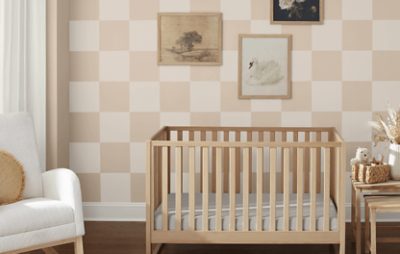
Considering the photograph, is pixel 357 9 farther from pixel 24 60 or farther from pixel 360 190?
pixel 24 60

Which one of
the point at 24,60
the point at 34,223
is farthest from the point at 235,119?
the point at 34,223

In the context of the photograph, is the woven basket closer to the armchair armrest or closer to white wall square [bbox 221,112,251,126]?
white wall square [bbox 221,112,251,126]

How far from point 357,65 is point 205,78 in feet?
3.30

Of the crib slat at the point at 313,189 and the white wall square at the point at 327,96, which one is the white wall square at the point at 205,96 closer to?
the white wall square at the point at 327,96

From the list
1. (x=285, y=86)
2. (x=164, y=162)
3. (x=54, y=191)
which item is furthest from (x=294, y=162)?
(x=54, y=191)

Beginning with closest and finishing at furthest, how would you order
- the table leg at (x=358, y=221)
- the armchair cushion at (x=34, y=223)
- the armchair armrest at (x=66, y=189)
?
1. the armchair cushion at (x=34, y=223)
2. the armchair armrest at (x=66, y=189)
3. the table leg at (x=358, y=221)

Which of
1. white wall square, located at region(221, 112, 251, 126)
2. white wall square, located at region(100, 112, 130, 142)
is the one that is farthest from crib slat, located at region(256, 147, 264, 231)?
white wall square, located at region(100, 112, 130, 142)

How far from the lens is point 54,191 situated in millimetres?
3582

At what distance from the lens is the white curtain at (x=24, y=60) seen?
12.9 ft

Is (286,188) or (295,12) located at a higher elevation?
(295,12)

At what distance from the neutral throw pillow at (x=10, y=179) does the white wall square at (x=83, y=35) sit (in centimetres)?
122

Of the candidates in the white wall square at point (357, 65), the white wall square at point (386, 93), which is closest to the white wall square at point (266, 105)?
the white wall square at point (357, 65)

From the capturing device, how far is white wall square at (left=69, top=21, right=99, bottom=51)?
14.9ft

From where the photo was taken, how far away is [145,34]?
4.53 m
